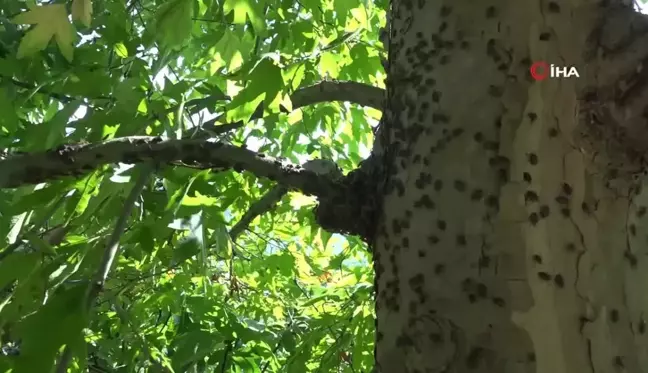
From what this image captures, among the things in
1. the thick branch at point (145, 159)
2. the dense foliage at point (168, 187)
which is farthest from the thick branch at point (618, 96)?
the dense foliage at point (168, 187)

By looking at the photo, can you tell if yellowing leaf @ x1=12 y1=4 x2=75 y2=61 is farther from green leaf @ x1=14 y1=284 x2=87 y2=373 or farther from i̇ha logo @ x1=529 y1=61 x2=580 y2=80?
i̇ha logo @ x1=529 y1=61 x2=580 y2=80

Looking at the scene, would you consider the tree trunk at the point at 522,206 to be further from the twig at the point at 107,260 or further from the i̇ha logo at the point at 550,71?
the twig at the point at 107,260

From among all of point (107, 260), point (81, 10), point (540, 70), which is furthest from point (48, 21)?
point (540, 70)

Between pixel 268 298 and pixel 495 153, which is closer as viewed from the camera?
pixel 495 153

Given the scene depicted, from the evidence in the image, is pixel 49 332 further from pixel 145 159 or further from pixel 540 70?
pixel 540 70

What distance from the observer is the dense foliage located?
28.5 inches

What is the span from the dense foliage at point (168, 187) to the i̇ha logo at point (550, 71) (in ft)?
1.08

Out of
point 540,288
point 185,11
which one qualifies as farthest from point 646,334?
point 185,11

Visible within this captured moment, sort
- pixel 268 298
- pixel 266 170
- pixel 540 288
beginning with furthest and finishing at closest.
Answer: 1. pixel 268 298
2. pixel 266 170
3. pixel 540 288

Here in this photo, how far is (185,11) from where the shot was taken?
26.5 inches

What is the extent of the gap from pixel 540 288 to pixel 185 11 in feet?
1.49

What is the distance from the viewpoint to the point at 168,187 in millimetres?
817

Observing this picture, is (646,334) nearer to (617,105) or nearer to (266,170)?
(617,105)

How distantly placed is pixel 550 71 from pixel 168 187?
511 millimetres
